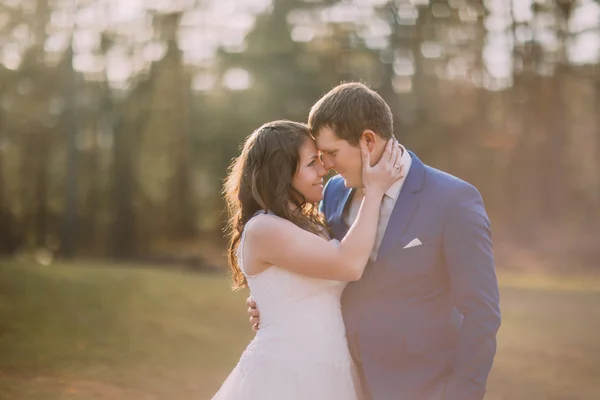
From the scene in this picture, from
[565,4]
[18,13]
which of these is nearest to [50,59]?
[18,13]

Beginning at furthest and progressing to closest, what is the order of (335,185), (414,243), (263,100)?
(263,100)
(335,185)
(414,243)

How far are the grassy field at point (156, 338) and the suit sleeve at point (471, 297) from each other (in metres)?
6.72

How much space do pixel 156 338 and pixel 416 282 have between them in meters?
10.2

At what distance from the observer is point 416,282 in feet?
12.8

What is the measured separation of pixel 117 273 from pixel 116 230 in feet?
47.8

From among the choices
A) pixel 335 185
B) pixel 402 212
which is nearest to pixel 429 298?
pixel 402 212

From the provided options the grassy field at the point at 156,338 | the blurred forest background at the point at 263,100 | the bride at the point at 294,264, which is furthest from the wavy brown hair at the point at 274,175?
the blurred forest background at the point at 263,100

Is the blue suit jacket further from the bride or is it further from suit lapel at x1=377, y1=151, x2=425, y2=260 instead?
the bride

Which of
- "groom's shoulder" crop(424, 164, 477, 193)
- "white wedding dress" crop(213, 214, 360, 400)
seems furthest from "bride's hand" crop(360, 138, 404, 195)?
"white wedding dress" crop(213, 214, 360, 400)

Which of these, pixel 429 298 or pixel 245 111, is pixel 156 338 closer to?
pixel 429 298

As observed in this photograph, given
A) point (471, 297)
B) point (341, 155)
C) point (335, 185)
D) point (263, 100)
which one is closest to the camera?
point (471, 297)

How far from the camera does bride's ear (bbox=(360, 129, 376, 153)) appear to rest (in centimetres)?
402

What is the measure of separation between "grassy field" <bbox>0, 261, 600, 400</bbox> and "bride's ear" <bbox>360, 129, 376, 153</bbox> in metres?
6.57

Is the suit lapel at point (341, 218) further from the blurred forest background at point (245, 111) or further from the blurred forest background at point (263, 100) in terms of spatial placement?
the blurred forest background at point (263, 100)
